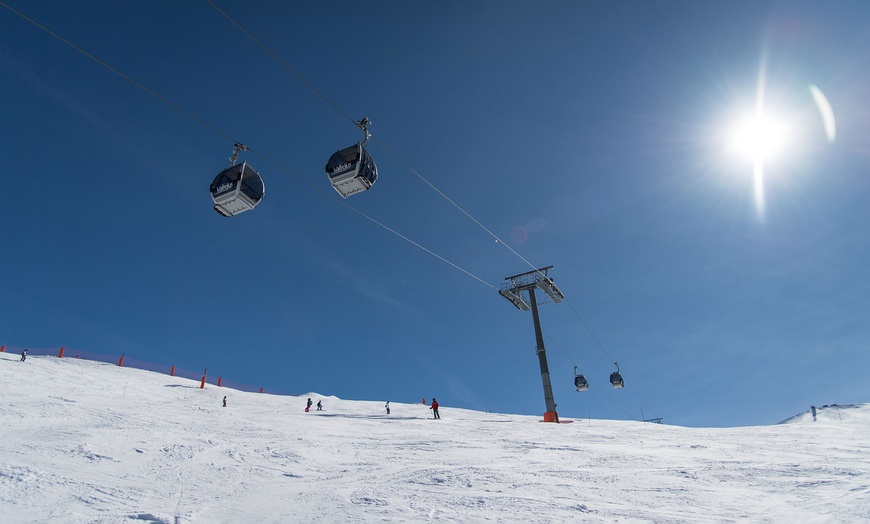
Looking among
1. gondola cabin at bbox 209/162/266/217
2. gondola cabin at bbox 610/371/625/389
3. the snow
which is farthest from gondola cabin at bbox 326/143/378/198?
gondola cabin at bbox 610/371/625/389

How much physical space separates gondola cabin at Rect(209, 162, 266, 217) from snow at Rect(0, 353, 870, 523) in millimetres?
5332

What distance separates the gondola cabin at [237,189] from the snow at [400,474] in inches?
210

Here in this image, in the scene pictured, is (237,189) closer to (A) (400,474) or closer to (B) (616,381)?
(A) (400,474)

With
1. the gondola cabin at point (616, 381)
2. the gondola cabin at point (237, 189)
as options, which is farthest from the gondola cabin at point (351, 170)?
the gondola cabin at point (616, 381)

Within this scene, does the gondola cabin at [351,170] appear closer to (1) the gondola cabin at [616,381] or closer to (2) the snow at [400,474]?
(2) the snow at [400,474]

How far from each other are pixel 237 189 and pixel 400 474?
22.7ft

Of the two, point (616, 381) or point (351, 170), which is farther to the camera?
point (616, 381)

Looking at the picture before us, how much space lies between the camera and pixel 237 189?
34.1 feet

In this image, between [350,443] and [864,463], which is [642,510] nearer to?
[864,463]

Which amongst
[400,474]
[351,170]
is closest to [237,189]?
[351,170]

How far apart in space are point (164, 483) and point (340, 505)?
119 inches

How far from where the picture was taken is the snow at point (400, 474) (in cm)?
604

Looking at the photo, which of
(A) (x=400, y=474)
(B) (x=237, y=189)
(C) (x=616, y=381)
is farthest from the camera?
(C) (x=616, y=381)

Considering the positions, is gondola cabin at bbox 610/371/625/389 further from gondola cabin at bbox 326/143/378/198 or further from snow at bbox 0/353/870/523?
gondola cabin at bbox 326/143/378/198
